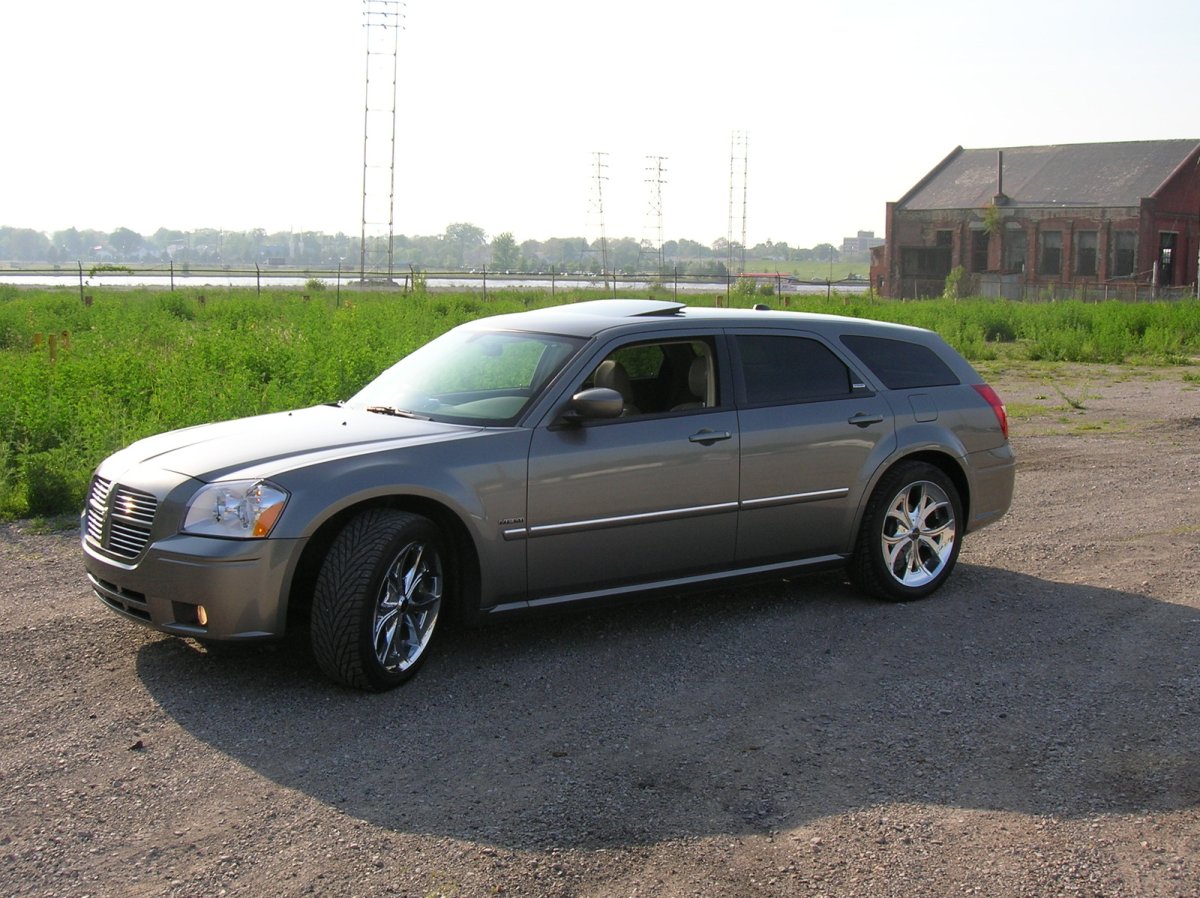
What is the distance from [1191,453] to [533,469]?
9399 millimetres

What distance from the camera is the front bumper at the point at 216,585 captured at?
18.4ft

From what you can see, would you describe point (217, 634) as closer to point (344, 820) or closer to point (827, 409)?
point (344, 820)

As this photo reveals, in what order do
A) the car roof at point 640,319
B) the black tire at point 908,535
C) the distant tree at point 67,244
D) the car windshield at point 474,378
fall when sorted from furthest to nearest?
the distant tree at point 67,244 < the black tire at point 908,535 < the car roof at point 640,319 < the car windshield at point 474,378

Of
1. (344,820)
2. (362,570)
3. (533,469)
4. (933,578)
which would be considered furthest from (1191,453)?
(344,820)

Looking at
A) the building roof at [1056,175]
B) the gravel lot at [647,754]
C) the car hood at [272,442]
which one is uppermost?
the building roof at [1056,175]

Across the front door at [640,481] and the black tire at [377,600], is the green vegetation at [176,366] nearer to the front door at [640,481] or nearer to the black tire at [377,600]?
the black tire at [377,600]

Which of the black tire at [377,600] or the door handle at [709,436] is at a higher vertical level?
the door handle at [709,436]

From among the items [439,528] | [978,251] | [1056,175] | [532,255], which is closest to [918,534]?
[439,528]

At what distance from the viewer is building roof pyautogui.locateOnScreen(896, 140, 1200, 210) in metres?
60.7

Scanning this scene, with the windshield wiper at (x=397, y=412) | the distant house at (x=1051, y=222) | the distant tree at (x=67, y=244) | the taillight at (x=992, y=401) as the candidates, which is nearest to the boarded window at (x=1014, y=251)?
the distant house at (x=1051, y=222)

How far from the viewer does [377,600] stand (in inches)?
227

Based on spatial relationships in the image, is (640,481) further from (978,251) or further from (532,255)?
(532,255)

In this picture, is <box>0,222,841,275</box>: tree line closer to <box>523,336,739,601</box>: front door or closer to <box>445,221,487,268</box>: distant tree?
<box>445,221,487,268</box>: distant tree

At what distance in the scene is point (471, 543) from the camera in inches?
241
